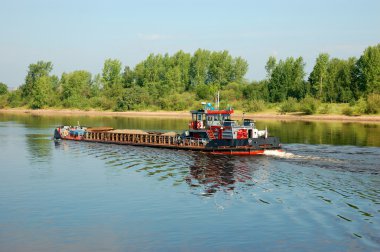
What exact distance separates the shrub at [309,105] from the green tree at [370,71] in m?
16.0

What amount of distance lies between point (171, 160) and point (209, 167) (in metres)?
6.74

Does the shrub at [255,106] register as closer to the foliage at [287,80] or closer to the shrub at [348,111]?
the foliage at [287,80]

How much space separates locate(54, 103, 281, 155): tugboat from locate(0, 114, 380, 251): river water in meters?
2.25

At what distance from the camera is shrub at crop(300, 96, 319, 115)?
463 ft

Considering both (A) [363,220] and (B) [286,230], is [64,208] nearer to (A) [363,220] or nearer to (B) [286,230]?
(B) [286,230]

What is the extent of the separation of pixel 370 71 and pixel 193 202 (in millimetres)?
124795

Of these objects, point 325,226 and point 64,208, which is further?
point 64,208

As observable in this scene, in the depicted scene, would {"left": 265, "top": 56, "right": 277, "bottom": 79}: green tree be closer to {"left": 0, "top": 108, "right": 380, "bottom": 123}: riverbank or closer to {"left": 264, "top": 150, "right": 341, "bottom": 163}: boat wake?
{"left": 0, "top": 108, "right": 380, "bottom": 123}: riverbank

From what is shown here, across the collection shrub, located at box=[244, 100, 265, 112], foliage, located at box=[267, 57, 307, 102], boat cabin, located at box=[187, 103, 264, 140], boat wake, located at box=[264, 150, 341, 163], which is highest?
foliage, located at box=[267, 57, 307, 102]

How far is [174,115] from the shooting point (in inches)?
6624

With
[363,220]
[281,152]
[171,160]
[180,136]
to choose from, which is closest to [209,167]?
[171,160]

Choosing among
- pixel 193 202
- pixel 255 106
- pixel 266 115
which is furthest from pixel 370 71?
pixel 193 202

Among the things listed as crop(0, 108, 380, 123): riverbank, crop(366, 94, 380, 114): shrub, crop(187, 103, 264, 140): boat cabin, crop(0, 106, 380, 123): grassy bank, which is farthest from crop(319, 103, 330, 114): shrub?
crop(187, 103, 264, 140): boat cabin

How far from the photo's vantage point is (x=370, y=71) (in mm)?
141375
